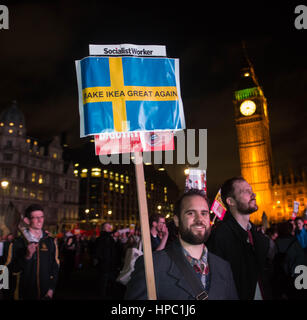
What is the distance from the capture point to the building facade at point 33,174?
59562mm

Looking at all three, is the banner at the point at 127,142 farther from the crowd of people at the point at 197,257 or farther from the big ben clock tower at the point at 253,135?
the big ben clock tower at the point at 253,135

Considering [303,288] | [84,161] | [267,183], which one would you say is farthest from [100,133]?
[84,161]

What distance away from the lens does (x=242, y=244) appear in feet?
11.5

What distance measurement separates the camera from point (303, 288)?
19.7 feet

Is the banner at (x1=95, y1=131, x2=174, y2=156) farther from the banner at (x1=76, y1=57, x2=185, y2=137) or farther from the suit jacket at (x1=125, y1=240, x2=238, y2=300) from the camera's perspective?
the suit jacket at (x1=125, y1=240, x2=238, y2=300)

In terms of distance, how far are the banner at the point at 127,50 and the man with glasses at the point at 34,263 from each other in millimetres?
2847

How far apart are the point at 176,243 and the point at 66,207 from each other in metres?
71.4

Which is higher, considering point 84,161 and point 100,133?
point 84,161

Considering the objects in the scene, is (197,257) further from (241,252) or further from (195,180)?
(195,180)

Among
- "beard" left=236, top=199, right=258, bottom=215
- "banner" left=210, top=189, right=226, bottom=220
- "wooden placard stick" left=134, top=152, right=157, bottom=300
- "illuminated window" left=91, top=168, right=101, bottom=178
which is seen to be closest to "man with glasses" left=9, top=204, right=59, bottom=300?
"wooden placard stick" left=134, top=152, right=157, bottom=300

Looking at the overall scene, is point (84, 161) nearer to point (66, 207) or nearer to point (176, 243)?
point (66, 207)

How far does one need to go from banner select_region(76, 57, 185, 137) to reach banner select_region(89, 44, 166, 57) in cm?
8

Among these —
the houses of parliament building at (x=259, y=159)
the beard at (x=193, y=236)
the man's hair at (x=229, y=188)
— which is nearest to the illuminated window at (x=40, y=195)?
the houses of parliament building at (x=259, y=159)
